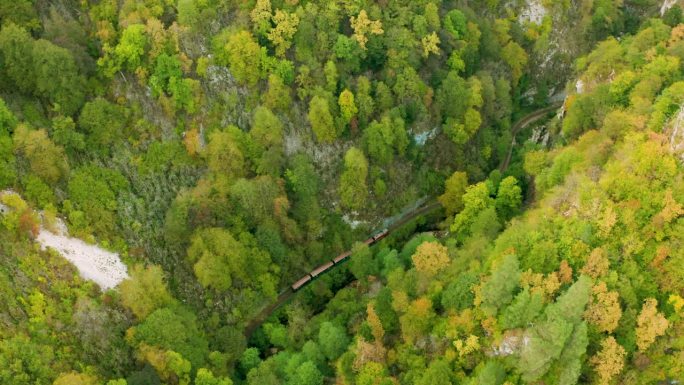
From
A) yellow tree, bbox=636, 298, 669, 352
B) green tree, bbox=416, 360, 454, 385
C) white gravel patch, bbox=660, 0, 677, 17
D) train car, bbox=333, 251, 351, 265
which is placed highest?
white gravel patch, bbox=660, 0, 677, 17

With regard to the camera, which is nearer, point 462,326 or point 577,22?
point 462,326

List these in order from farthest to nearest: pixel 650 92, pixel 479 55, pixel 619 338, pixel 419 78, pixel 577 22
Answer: pixel 577 22 < pixel 479 55 < pixel 419 78 < pixel 650 92 < pixel 619 338

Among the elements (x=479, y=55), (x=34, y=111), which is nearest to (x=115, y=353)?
(x=34, y=111)

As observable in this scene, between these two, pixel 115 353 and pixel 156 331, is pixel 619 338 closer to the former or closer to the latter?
pixel 156 331

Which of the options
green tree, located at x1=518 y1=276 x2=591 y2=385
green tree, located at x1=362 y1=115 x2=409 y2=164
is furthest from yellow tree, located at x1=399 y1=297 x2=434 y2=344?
green tree, located at x1=362 y1=115 x2=409 y2=164

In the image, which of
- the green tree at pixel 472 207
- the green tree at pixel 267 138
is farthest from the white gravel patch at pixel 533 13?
the green tree at pixel 267 138

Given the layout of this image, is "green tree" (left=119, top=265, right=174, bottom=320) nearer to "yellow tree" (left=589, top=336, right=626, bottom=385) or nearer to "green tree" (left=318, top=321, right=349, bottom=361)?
"green tree" (left=318, top=321, right=349, bottom=361)

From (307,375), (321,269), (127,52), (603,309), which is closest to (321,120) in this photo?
(321,269)
